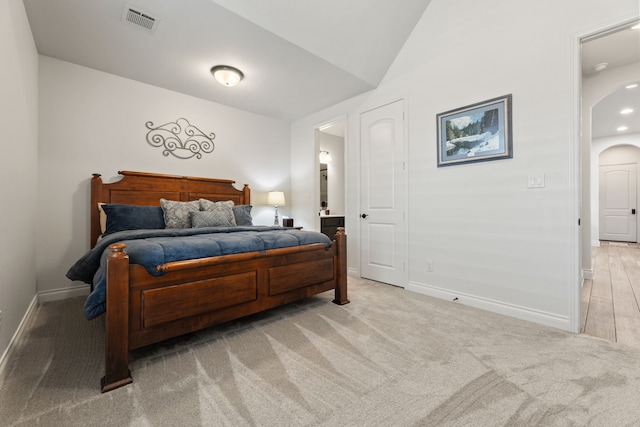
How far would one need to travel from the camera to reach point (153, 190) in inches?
138

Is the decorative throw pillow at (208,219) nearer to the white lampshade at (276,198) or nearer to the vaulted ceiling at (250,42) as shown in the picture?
the white lampshade at (276,198)

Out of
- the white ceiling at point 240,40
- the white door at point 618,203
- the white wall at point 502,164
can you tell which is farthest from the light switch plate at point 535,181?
the white door at point 618,203

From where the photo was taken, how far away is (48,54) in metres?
2.86

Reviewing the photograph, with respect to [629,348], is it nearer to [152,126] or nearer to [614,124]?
[152,126]

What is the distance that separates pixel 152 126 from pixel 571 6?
434 cm

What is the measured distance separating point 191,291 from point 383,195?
2450 mm

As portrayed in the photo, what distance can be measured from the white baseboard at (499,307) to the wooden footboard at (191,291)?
4.09 ft

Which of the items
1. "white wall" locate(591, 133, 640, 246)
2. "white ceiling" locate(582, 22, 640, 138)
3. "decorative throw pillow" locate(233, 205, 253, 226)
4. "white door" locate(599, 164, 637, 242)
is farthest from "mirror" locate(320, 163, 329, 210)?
"white door" locate(599, 164, 637, 242)

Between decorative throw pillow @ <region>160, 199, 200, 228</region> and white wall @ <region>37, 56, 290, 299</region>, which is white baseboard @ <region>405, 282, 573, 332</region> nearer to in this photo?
decorative throw pillow @ <region>160, 199, 200, 228</region>

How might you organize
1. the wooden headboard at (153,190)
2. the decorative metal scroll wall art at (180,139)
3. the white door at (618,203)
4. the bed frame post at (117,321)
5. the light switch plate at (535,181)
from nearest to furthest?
1. the bed frame post at (117,321)
2. the light switch plate at (535,181)
3. the wooden headboard at (153,190)
4. the decorative metal scroll wall art at (180,139)
5. the white door at (618,203)

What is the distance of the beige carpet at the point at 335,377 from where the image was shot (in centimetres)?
123

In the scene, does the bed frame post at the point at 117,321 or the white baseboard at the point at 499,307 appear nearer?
the bed frame post at the point at 117,321

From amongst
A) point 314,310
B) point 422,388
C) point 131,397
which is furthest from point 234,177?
point 422,388

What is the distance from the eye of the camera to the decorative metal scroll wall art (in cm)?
358
